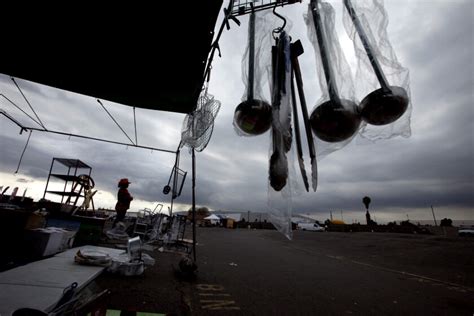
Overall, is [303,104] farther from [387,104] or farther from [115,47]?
[115,47]

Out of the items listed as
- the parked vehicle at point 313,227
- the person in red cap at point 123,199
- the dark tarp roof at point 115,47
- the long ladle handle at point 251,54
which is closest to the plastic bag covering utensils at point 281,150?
the long ladle handle at point 251,54

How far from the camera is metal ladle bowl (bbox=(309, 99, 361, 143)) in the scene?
1.31 m

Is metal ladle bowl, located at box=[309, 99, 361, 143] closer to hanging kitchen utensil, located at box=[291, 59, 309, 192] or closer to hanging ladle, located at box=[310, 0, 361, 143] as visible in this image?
hanging ladle, located at box=[310, 0, 361, 143]

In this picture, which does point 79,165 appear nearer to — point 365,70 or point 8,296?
point 8,296

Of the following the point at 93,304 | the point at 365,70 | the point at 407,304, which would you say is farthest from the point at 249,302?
the point at 365,70

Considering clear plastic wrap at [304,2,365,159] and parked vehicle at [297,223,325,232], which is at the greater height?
clear plastic wrap at [304,2,365,159]

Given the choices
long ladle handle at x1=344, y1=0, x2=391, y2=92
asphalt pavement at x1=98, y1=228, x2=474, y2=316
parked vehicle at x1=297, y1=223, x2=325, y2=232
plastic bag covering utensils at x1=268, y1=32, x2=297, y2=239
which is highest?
long ladle handle at x1=344, y1=0, x2=391, y2=92

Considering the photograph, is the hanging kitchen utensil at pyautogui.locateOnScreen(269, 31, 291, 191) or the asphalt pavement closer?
the hanging kitchen utensil at pyautogui.locateOnScreen(269, 31, 291, 191)

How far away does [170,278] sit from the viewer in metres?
4.05

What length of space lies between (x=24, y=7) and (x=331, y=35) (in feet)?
10.8

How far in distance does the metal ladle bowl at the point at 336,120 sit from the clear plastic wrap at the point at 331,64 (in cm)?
7

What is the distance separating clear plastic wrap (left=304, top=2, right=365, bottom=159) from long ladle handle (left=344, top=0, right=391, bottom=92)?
134 millimetres

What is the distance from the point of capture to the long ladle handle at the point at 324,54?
136cm

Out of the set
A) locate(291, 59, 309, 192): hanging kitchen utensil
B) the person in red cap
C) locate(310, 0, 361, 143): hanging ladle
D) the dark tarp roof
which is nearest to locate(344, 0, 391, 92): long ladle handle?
locate(310, 0, 361, 143): hanging ladle
